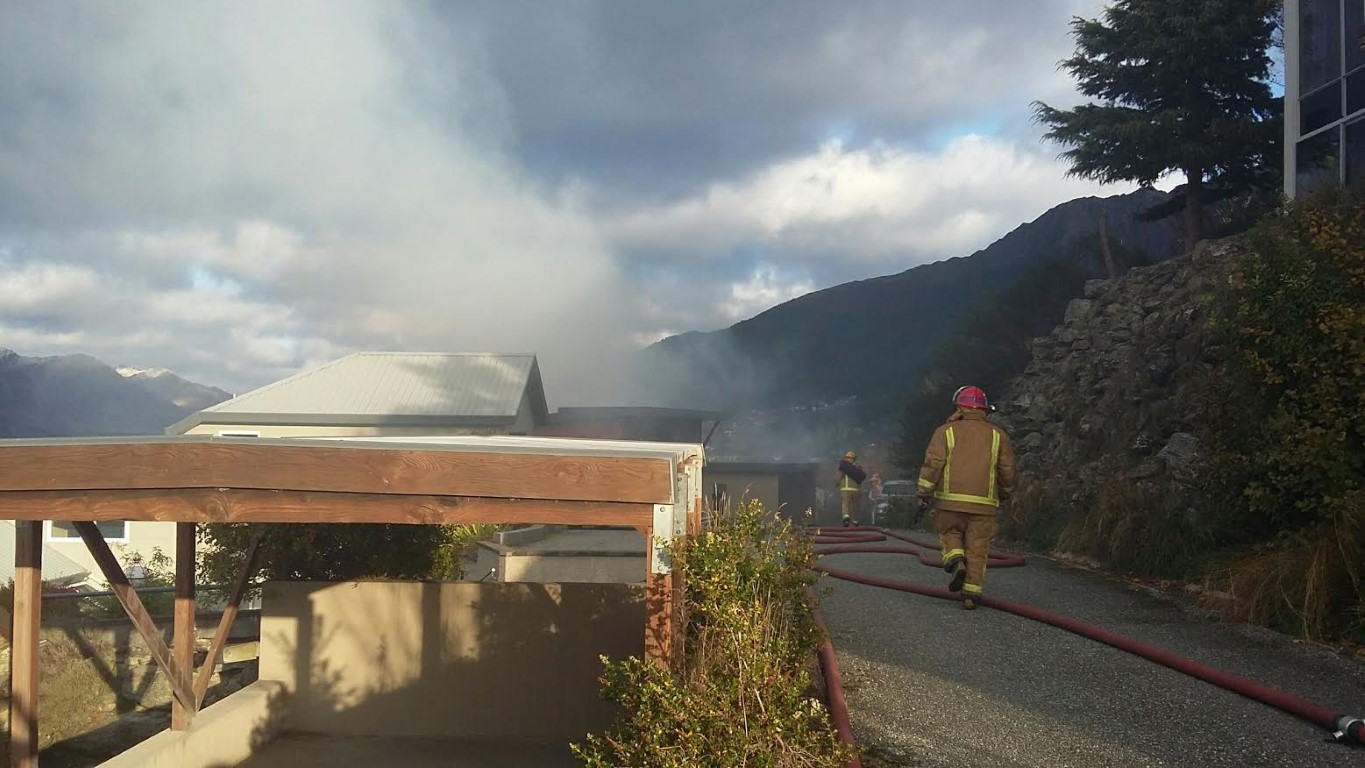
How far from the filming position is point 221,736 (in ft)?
27.5

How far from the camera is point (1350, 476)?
308 inches

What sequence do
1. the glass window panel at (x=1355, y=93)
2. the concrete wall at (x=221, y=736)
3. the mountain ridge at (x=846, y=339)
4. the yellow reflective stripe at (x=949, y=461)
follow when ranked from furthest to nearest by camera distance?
the mountain ridge at (x=846, y=339) → the glass window panel at (x=1355, y=93) → the yellow reflective stripe at (x=949, y=461) → the concrete wall at (x=221, y=736)

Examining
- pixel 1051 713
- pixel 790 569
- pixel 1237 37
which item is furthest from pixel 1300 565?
pixel 1237 37

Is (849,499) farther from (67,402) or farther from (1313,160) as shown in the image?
(67,402)

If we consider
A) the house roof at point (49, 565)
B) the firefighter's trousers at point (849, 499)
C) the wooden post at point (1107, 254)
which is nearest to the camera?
the firefighter's trousers at point (849, 499)

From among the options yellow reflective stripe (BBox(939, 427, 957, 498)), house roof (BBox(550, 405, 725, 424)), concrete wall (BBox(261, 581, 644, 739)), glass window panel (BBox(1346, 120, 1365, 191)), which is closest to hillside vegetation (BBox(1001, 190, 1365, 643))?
yellow reflective stripe (BBox(939, 427, 957, 498))

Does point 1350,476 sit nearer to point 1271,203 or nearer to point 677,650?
point 677,650

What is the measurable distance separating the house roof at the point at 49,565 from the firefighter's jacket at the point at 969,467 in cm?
1684

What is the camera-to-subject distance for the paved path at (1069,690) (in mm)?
5078

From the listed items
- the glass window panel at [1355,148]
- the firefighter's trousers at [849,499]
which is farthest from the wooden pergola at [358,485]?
the glass window panel at [1355,148]

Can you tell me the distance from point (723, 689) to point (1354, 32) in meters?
14.8

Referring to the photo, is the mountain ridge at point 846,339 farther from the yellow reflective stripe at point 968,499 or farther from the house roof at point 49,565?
the yellow reflective stripe at point 968,499

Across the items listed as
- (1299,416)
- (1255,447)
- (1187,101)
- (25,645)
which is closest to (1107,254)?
(1187,101)

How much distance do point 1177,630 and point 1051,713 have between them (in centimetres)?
246
